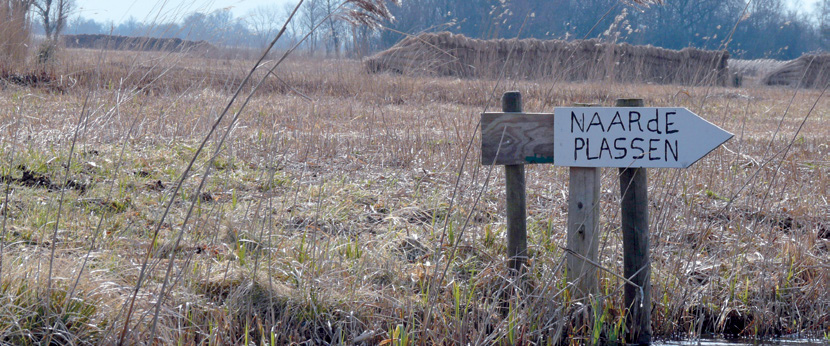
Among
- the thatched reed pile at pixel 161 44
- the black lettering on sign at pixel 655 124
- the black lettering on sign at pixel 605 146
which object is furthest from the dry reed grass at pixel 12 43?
the black lettering on sign at pixel 655 124

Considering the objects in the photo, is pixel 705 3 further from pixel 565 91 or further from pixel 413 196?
pixel 413 196

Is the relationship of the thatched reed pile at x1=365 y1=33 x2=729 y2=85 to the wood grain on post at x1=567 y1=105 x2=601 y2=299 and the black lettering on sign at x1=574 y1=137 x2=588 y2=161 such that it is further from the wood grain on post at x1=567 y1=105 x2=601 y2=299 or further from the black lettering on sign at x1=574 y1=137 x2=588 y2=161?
the black lettering on sign at x1=574 y1=137 x2=588 y2=161

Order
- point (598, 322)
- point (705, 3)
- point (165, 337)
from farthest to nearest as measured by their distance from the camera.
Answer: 1. point (705, 3)
2. point (598, 322)
3. point (165, 337)

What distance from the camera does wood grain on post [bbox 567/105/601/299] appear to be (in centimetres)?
234

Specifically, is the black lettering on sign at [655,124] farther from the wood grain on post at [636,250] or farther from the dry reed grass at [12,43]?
the dry reed grass at [12,43]

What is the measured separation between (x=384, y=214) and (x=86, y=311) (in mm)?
1773

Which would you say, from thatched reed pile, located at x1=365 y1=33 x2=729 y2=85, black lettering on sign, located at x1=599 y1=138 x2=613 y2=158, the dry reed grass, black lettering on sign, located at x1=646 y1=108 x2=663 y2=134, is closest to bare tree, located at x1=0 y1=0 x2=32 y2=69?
the dry reed grass

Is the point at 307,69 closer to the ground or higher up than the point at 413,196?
higher up

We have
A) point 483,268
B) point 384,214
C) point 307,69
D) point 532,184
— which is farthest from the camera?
point 307,69

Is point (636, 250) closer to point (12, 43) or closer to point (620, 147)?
point (620, 147)

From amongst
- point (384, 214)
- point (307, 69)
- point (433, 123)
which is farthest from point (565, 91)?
point (384, 214)

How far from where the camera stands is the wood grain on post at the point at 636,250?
2.36 meters

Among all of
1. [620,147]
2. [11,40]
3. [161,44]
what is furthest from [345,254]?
[11,40]

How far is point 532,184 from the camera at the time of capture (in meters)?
4.20
